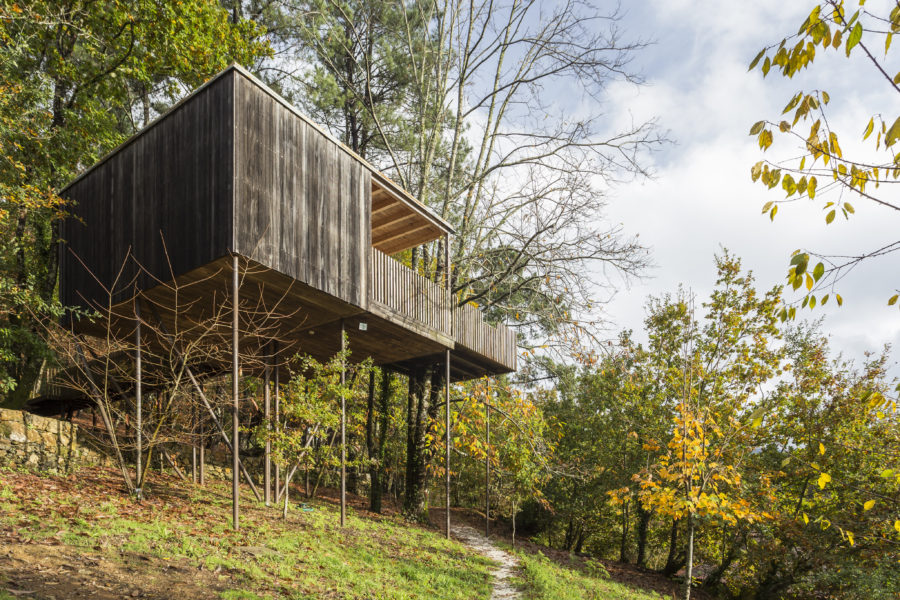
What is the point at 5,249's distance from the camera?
645 inches

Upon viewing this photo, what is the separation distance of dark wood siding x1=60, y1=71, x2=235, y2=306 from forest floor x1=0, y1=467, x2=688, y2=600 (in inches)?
157

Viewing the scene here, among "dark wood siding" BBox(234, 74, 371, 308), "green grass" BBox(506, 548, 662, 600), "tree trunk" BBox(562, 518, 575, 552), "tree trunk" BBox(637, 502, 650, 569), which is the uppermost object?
"dark wood siding" BBox(234, 74, 371, 308)

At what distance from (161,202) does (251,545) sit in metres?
6.35

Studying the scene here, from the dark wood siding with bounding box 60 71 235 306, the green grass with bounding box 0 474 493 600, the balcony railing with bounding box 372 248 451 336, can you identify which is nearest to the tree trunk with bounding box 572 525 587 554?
the green grass with bounding box 0 474 493 600

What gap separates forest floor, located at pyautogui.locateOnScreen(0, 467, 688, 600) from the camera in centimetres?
640

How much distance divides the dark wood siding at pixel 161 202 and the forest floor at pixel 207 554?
157 inches

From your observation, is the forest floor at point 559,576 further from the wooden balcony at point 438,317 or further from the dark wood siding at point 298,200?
the dark wood siding at point 298,200

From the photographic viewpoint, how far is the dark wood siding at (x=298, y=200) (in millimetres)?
10008

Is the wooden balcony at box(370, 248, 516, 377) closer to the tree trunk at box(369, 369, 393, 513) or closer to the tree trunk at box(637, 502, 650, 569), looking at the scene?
the tree trunk at box(369, 369, 393, 513)

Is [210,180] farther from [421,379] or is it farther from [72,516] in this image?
[421,379]

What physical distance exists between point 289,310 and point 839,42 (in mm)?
10639

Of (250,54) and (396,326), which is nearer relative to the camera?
(396,326)

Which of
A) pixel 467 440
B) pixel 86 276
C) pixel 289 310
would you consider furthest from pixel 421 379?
pixel 86 276

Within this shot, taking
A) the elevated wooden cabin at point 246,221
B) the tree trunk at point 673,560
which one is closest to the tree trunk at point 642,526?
the tree trunk at point 673,560
